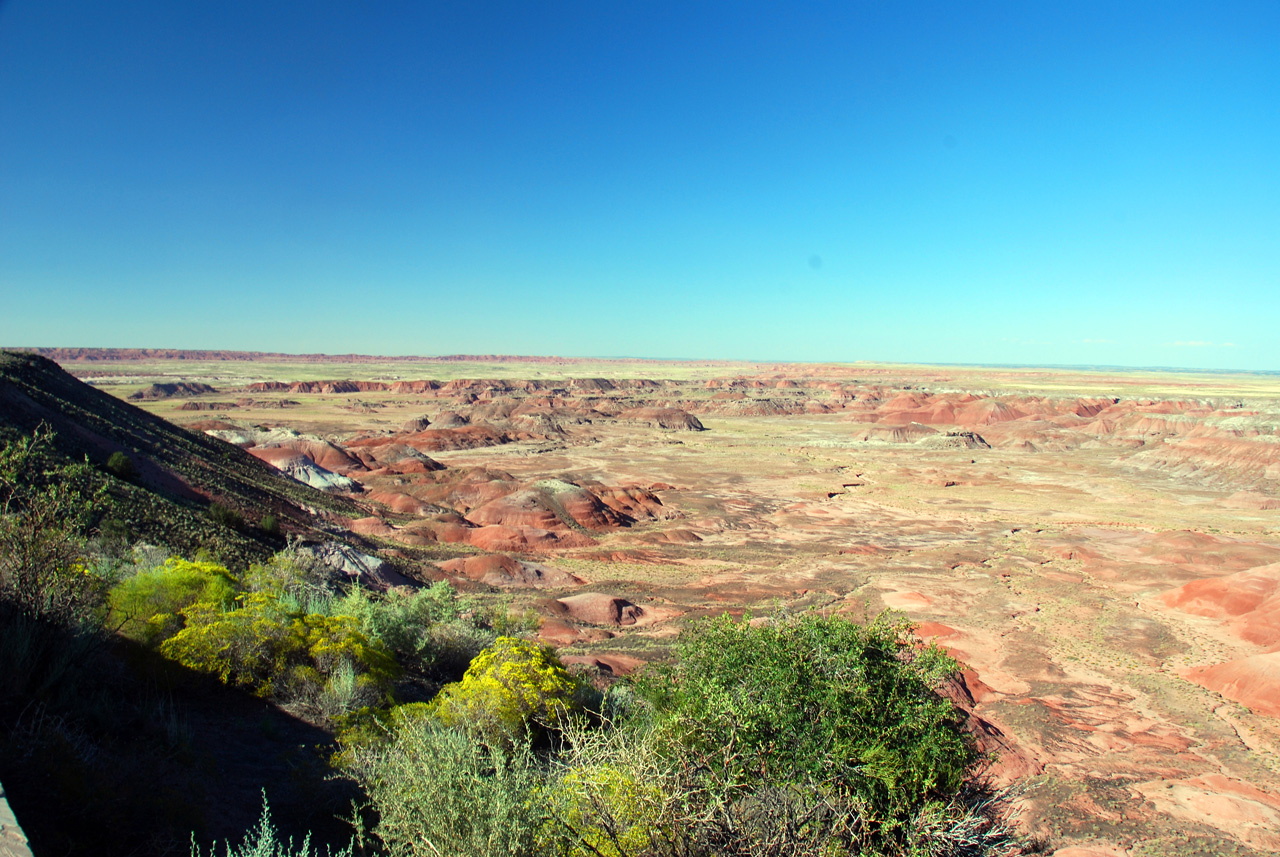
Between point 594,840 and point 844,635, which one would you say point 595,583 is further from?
point 594,840

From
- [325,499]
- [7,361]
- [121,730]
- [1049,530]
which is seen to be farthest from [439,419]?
[121,730]

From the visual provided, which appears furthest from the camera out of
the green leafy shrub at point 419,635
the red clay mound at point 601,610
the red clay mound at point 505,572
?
the red clay mound at point 505,572

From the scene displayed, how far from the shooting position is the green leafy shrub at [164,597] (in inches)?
364

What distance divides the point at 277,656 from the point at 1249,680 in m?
26.6

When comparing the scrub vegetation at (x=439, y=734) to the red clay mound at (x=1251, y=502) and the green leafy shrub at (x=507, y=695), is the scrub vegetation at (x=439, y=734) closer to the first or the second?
the green leafy shrub at (x=507, y=695)

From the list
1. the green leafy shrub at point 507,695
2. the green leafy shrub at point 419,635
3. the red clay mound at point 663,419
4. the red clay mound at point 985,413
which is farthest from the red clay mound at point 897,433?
the green leafy shrub at point 507,695

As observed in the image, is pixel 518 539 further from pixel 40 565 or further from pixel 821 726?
pixel 821 726

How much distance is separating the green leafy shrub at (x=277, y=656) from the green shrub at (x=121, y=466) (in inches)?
598

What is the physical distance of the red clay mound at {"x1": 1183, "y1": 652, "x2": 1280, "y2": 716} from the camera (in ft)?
62.7

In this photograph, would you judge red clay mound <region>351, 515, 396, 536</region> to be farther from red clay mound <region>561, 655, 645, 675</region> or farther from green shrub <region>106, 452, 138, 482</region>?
red clay mound <region>561, 655, 645, 675</region>

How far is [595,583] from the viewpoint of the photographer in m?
31.0

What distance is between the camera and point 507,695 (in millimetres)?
9305

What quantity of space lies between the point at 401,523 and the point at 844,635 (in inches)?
→ 1247

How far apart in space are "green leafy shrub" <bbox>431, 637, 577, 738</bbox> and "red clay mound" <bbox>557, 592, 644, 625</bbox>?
581 inches
